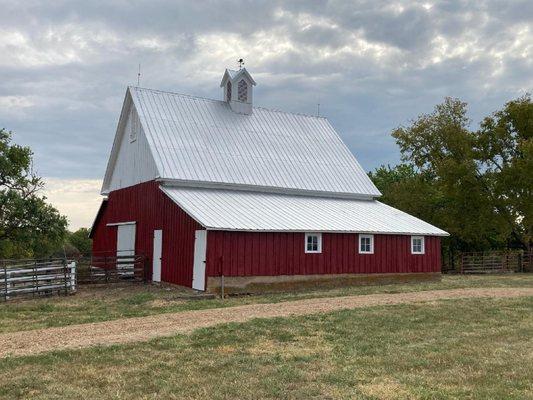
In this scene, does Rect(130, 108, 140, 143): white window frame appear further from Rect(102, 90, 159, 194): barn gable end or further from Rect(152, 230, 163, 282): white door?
Rect(152, 230, 163, 282): white door

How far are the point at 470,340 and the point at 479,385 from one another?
11.5 ft

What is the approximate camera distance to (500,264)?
4128 cm

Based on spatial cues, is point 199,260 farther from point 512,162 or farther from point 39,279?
point 512,162

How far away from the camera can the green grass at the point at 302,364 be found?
7730 mm

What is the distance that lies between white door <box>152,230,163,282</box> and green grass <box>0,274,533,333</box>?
1.81 meters

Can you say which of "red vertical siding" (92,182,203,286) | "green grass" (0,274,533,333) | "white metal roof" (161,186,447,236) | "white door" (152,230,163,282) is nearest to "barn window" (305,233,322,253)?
"white metal roof" (161,186,447,236)

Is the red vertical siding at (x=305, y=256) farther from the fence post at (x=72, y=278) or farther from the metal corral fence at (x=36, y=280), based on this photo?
the metal corral fence at (x=36, y=280)

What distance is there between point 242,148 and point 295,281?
8.84 m

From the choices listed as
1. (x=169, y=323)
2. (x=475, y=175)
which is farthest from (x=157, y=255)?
(x=475, y=175)

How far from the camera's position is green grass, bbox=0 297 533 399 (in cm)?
773

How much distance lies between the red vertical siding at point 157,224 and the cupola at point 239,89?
7712 mm

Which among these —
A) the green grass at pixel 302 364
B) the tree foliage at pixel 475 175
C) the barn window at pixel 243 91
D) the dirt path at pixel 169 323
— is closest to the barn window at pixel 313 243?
the dirt path at pixel 169 323

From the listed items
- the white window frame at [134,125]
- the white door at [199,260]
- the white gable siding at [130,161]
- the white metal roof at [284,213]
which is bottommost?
the white door at [199,260]

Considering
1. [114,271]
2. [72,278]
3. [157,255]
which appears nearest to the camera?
[72,278]
